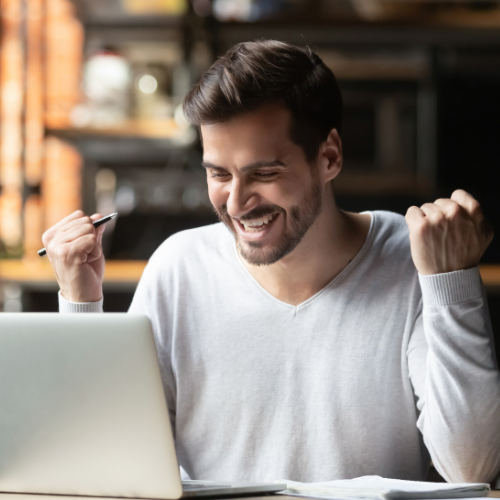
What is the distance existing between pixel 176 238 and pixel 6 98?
209 cm

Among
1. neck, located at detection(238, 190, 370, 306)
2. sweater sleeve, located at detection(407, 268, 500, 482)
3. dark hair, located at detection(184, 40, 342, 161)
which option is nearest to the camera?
sweater sleeve, located at detection(407, 268, 500, 482)

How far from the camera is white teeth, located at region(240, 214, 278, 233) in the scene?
1.15m

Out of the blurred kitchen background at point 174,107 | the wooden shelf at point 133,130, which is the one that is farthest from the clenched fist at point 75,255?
the wooden shelf at point 133,130

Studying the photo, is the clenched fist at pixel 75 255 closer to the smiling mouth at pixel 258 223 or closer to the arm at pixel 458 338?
the smiling mouth at pixel 258 223

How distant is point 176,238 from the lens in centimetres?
133

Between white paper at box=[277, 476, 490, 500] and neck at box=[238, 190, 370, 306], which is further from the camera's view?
neck at box=[238, 190, 370, 306]

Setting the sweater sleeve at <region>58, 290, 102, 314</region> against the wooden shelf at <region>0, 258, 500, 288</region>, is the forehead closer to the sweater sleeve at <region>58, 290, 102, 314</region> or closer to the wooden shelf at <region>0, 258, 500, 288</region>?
the sweater sleeve at <region>58, 290, 102, 314</region>

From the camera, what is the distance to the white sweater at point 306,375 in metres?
1.11

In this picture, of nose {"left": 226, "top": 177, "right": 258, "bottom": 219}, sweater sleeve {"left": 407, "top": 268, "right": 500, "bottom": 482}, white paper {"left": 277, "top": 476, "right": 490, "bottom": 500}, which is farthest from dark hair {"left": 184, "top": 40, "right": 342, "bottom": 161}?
white paper {"left": 277, "top": 476, "right": 490, "bottom": 500}

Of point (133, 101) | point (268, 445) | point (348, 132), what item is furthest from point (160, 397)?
point (348, 132)

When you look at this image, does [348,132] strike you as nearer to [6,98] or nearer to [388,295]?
[6,98]

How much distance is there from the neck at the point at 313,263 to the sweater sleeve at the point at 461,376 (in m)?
0.24

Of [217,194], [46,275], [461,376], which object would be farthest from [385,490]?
[46,275]

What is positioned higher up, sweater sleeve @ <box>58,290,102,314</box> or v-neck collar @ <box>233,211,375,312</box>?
v-neck collar @ <box>233,211,375,312</box>
